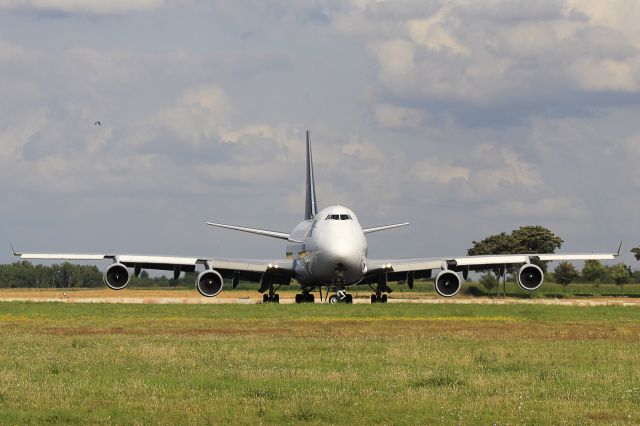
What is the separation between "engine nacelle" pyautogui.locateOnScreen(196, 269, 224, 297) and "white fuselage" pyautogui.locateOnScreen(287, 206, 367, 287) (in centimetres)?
515

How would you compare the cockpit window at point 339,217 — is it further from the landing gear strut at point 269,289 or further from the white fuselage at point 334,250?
the landing gear strut at point 269,289

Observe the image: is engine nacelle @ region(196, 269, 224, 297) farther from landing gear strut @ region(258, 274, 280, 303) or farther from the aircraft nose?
the aircraft nose

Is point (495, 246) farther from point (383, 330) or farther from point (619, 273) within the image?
point (383, 330)

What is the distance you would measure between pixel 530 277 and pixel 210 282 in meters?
18.2

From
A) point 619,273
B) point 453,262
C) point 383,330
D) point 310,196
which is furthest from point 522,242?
point 383,330

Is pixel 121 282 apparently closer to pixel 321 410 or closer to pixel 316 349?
pixel 316 349

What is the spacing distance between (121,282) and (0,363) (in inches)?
1468

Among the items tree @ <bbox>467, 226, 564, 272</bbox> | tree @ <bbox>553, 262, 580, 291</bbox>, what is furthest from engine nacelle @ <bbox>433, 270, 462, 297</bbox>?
tree @ <bbox>467, 226, 564, 272</bbox>

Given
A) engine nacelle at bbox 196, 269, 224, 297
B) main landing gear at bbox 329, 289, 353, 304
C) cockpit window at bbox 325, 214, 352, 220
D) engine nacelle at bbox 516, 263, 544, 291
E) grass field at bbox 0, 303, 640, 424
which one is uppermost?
cockpit window at bbox 325, 214, 352, 220

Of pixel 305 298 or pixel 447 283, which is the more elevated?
pixel 447 283

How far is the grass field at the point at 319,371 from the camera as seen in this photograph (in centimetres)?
1831

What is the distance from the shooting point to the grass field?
60.1 feet

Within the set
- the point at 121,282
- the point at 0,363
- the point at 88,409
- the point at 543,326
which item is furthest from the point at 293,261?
the point at 88,409

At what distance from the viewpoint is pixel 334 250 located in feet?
196
